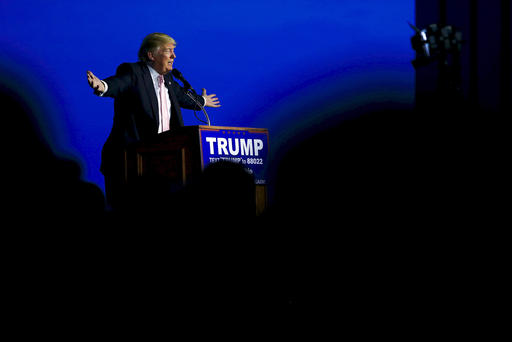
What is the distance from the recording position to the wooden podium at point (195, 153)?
248 cm

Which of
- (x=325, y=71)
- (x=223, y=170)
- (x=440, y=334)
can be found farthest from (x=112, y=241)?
(x=325, y=71)

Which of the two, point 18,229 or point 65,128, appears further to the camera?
point 65,128

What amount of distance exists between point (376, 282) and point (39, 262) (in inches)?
40.2

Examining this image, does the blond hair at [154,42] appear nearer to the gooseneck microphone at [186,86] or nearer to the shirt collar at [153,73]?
the shirt collar at [153,73]

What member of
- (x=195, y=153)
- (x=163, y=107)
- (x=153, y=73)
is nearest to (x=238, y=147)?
(x=195, y=153)

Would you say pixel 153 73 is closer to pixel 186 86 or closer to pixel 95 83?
pixel 186 86

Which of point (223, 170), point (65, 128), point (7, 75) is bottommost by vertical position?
point (223, 170)

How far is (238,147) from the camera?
8.52 feet

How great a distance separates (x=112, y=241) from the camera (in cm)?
185

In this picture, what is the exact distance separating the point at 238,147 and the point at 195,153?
0.76 ft

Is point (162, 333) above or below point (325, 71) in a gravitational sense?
below

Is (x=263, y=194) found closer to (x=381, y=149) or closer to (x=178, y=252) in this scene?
(x=178, y=252)

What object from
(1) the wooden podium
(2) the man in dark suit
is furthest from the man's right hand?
(1) the wooden podium

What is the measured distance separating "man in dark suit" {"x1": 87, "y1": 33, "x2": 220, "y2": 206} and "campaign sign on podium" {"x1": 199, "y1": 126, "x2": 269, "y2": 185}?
21.4 inches
